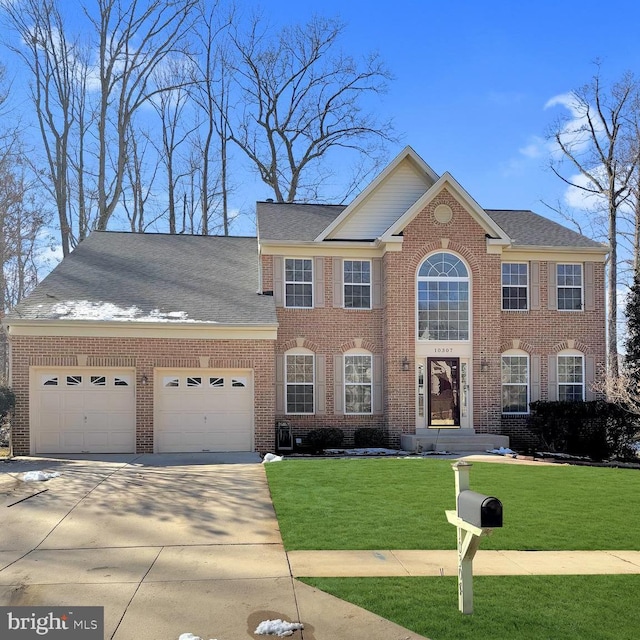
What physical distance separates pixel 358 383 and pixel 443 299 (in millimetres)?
3611

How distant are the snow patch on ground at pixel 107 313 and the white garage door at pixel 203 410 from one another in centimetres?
148

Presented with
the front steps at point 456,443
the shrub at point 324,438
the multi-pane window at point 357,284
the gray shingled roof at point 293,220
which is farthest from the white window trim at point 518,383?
the gray shingled roof at point 293,220

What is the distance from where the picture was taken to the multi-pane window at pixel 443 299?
2030 centimetres

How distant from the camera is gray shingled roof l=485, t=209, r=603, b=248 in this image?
71.3ft

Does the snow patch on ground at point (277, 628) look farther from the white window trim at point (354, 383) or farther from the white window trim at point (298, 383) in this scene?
the white window trim at point (354, 383)

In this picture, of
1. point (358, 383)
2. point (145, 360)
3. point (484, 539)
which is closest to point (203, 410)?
point (145, 360)

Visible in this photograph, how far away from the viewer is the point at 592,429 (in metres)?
19.4

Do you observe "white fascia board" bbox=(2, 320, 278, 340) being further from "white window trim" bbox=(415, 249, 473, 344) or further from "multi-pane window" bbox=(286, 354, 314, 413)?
"white window trim" bbox=(415, 249, 473, 344)

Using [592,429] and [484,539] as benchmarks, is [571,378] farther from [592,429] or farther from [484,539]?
[484,539]

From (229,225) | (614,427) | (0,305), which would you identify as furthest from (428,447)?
(0,305)

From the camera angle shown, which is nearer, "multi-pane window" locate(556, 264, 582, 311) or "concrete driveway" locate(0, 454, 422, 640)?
"concrete driveway" locate(0, 454, 422, 640)

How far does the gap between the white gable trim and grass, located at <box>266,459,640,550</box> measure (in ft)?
25.0

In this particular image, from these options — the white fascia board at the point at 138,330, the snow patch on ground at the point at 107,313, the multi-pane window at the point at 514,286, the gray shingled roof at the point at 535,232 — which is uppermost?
the gray shingled roof at the point at 535,232

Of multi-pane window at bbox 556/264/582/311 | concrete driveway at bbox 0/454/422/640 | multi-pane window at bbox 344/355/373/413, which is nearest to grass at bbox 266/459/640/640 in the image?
concrete driveway at bbox 0/454/422/640
